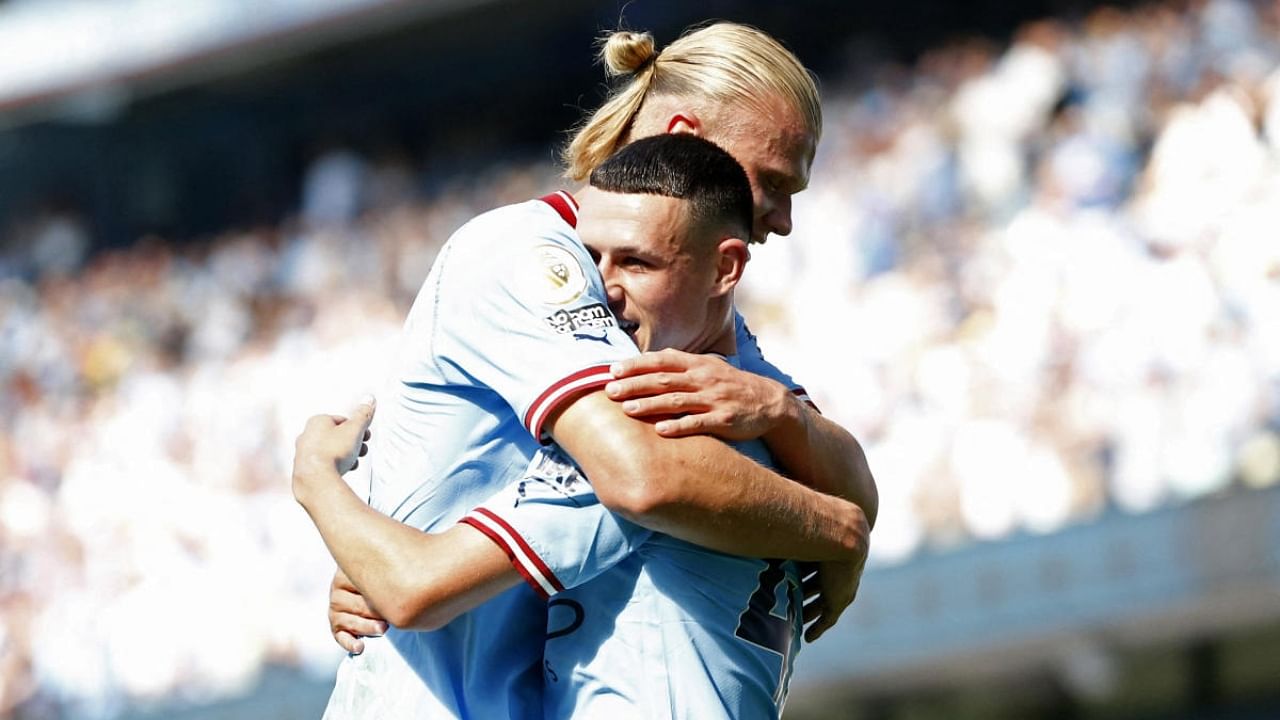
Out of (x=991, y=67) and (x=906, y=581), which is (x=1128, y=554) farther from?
(x=991, y=67)

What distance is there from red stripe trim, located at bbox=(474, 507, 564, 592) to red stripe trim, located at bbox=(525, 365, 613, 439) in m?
0.14

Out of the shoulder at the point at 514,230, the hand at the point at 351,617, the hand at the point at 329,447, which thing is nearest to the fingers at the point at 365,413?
the hand at the point at 329,447

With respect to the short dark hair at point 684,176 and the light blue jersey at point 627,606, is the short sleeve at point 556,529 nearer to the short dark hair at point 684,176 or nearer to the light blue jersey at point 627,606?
the light blue jersey at point 627,606

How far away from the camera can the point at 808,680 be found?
10461 millimetres

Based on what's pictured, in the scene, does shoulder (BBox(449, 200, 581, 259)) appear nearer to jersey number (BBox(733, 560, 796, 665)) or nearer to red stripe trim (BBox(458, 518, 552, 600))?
red stripe trim (BBox(458, 518, 552, 600))

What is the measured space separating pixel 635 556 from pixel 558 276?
41 cm

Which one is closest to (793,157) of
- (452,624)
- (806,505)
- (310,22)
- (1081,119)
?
(806,505)

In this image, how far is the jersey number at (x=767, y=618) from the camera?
2723 millimetres

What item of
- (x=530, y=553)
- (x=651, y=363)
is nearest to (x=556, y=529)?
(x=530, y=553)

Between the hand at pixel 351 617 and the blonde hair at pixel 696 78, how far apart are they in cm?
84

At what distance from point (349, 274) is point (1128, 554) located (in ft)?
24.0

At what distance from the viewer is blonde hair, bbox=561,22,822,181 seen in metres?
3.17

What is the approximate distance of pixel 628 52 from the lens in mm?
3287

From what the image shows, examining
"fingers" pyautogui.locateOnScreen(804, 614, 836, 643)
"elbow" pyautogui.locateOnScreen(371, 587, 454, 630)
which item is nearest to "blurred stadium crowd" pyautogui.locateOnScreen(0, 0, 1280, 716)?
"fingers" pyautogui.locateOnScreen(804, 614, 836, 643)
